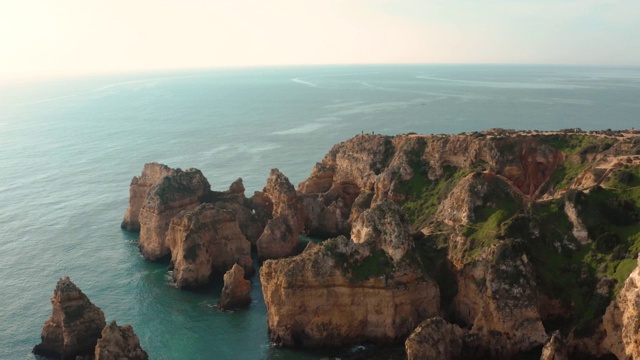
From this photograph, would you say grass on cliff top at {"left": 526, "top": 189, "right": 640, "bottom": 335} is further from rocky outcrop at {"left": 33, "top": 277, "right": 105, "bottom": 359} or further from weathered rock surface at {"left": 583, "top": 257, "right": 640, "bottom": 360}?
rocky outcrop at {"left": 33, "top": 277, "right": 105, "bottom": 359}

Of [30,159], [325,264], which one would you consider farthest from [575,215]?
[30,159]

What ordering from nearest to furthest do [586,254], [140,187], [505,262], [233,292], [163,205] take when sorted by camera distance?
1. [505,262]
2. [586,254]
3. [233,292]
4. [163,205]
5. [140,187]

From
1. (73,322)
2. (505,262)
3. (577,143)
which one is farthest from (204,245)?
(577,143)

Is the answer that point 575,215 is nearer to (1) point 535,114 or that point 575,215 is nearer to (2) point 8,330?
(2) point 8,330

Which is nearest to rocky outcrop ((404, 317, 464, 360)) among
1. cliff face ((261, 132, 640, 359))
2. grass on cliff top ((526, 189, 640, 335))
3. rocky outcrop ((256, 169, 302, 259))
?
cliff face ((261, 132, 640, 359))

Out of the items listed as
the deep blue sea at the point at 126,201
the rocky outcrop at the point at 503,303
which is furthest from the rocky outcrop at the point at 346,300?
the rocky outcrop at the point at 503,303

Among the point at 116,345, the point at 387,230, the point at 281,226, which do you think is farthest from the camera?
the point at 281,226

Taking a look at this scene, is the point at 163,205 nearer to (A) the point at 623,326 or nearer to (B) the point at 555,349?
(B) the point at 555,349
